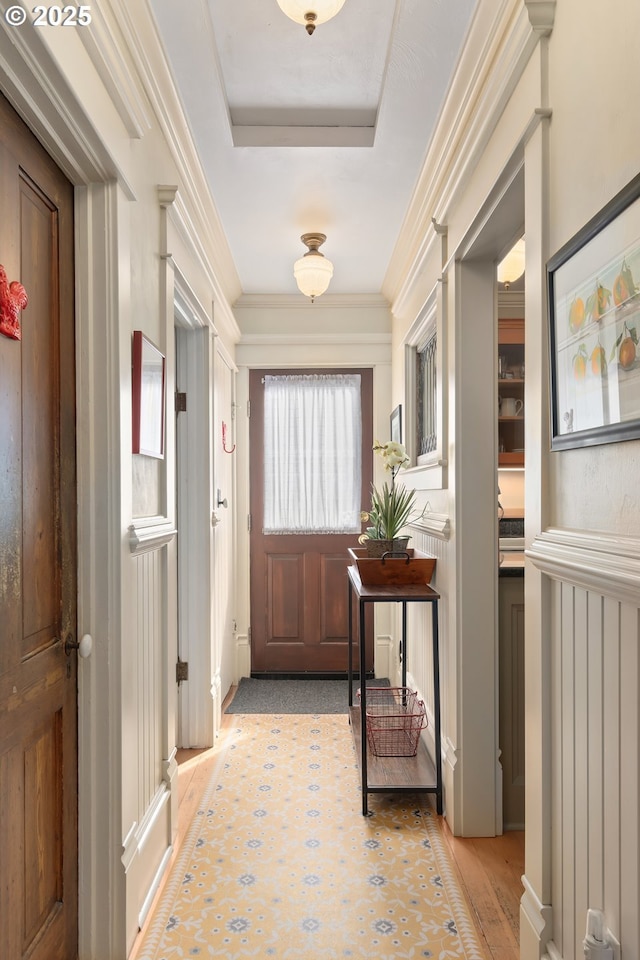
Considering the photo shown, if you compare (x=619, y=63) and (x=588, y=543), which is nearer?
(x=619, y=63)

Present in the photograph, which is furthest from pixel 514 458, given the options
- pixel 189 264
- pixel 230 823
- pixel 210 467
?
pixel 230 823

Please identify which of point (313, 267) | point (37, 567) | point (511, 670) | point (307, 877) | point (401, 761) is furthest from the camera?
point (313, 267)

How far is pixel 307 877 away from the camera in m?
2.00

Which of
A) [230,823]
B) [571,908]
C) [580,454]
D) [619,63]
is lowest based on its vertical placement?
[230,823]

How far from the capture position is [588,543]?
1.18 m

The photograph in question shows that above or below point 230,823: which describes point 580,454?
above

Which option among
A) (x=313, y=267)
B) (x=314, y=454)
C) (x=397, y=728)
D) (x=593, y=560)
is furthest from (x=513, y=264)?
(x=397, y=728)

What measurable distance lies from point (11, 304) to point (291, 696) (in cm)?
316

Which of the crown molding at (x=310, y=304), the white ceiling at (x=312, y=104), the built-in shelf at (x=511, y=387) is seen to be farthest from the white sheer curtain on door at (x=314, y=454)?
the white ceiling at (x=312, y=104)

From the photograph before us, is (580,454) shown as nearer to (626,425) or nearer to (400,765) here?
(626,425)

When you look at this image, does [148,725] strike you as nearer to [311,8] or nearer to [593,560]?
[593,560]

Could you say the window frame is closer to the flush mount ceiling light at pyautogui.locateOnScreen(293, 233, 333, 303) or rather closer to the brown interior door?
the flush mount ceiling light at pyautogui.locateOnScreen(293, 233, 333, 303)

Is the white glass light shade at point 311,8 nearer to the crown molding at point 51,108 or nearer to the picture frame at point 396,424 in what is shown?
the crown molding at point 51,108

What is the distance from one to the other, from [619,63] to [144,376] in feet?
4.50
